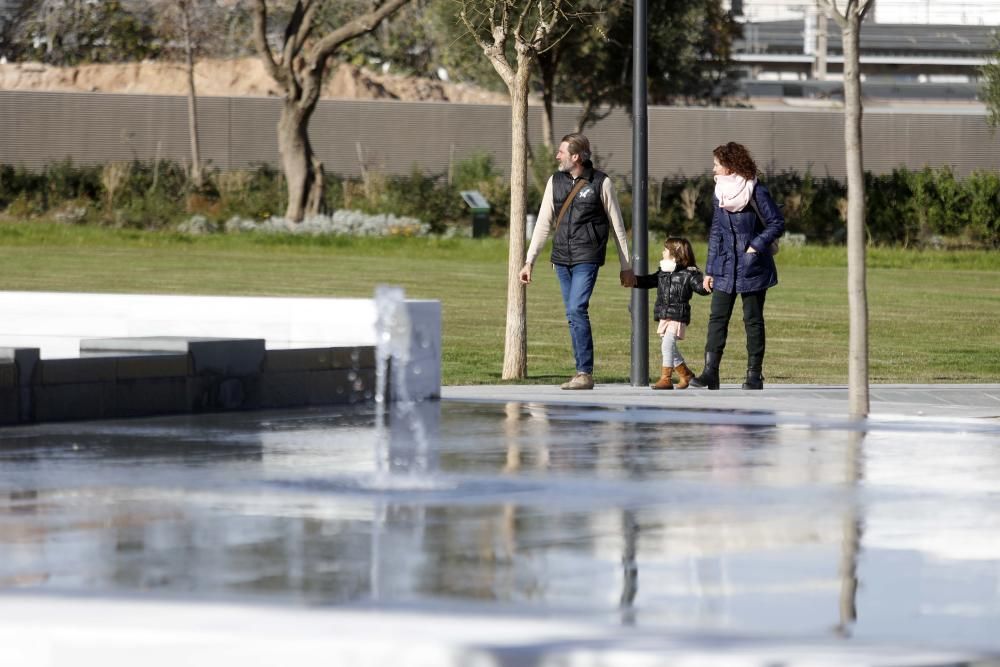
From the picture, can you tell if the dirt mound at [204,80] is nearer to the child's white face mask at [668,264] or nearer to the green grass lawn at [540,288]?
the green grass lawn at [540,288]

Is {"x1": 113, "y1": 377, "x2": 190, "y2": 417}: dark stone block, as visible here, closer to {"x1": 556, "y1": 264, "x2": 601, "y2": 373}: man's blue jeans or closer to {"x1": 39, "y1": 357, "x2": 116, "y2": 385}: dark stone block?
{"x1": 39, "y1": 357, "x2": 116, "y2": 385}: dark stone block

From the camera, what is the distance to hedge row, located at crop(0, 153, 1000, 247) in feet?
148

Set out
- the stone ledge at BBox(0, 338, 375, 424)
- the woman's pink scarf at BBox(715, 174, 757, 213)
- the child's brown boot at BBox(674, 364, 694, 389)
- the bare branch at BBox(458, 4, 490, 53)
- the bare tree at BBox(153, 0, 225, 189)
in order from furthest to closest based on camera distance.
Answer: the bare tree at BBox(153, 0, 225, 189) → the bare branch at BBox(458, 4, 490, 53) → the child's brown boot at BBox(674, 364, 694, 389) → the woman's pink scarf at BBox(715, 174, 757, 213) → the stone ledge at BBox(0, 338, 375, 424)

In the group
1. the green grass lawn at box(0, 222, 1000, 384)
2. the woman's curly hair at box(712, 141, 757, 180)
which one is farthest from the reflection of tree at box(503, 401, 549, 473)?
the green grass lawn at box(0, 222, 1000, 384)

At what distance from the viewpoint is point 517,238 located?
16.5 meters

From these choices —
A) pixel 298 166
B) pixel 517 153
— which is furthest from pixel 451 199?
pixel 517 153

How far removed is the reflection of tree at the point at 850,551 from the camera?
5970mm

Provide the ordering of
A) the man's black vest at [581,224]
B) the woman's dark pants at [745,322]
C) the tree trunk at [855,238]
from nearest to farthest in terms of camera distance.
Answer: the tree trunk at [855,238]
the man's black vest at [581,224]
the woman's dark pants at [745,322]

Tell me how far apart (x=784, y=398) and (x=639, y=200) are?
223 centimetres

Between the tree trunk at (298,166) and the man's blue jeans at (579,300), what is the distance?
31151 millimetres

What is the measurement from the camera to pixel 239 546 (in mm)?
7098

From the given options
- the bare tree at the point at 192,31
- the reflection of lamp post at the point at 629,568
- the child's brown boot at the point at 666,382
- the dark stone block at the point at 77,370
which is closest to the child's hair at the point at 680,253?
the child's brown boot at the point at 666,382

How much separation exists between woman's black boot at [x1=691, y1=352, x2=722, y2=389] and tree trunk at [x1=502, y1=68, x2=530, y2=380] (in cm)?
208

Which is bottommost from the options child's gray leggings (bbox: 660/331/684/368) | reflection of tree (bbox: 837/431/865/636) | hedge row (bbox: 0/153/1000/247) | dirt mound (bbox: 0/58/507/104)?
reflection of tree (bbox: 837/431/865/636)
